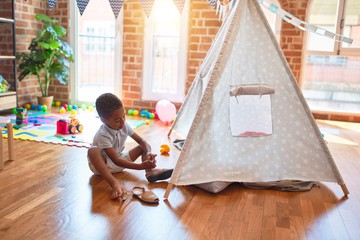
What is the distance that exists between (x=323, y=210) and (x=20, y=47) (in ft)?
13.6

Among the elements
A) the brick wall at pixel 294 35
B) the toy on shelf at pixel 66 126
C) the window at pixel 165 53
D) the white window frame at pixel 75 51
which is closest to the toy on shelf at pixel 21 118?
the toy on shelf at pixel 66 126

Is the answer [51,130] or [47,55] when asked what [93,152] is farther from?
[47,55]

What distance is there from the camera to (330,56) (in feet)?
16.0

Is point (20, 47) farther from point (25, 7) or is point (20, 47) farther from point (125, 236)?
point (125, 236)

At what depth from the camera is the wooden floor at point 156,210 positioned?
1645 millimetres

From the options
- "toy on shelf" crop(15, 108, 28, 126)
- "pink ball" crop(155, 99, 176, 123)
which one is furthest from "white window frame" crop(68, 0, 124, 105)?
"toy on shelf" crop(15, 108, 28, 126)

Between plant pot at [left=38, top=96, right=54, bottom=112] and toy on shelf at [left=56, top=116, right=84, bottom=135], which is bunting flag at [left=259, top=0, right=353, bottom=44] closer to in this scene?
toy on shelf at [left=56, top=116, right=84, bottom=135]

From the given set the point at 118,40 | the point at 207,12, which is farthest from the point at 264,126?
the point at 118,40

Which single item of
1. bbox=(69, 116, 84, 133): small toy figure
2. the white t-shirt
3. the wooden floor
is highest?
Result: the white t-shirt

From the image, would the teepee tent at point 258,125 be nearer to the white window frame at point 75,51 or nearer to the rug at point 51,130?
the rug at point 51,130

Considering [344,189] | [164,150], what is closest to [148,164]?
[164,150]

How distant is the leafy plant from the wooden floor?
7.38 ft

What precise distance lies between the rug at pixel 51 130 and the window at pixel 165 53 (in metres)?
0.75

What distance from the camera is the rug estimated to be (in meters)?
3.20
